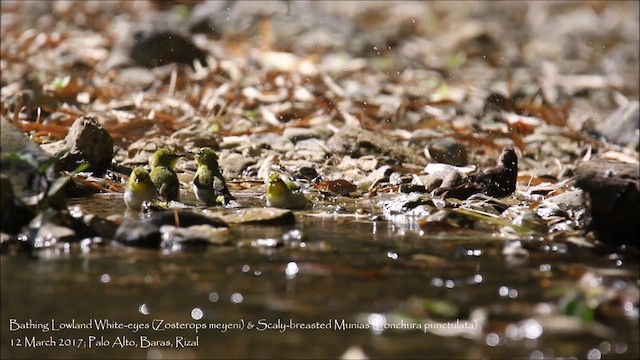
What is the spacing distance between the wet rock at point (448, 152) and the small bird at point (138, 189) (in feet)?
10.0

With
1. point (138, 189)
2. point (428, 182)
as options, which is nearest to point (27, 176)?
point (138, 189)

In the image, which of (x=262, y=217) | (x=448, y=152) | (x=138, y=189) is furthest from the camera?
(x=448, y=152)

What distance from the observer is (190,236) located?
3680 mm

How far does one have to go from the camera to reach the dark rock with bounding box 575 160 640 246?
3.63m

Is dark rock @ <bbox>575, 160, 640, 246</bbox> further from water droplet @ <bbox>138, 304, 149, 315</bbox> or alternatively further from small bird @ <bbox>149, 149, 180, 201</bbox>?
small bird @ <bbox>149, 149, 180, 201</bbox>

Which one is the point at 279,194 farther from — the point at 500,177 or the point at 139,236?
the point at 500,177

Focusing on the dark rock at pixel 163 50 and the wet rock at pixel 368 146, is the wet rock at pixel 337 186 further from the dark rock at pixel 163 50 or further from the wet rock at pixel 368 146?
the dark rock at pixel 163 50

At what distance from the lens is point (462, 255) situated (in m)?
3.60

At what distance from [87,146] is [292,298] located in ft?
10.8

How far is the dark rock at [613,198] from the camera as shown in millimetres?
3629

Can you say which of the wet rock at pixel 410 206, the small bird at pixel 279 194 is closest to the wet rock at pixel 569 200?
the wet rock at pixel 410 206

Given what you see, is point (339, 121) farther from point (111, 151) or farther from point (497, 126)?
point (111, 151)

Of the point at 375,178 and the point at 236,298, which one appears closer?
the point at 236,298

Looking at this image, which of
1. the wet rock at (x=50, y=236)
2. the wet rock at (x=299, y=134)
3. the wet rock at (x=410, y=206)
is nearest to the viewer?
the wet rock at (x=50, y=236)
